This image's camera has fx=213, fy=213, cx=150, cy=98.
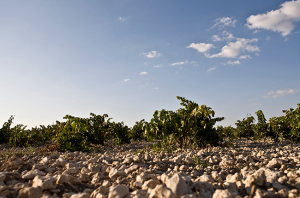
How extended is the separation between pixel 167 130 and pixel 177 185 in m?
4.04

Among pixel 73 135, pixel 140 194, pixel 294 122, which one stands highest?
pixel 294 122

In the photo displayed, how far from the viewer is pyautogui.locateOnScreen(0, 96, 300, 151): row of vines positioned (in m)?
6.02

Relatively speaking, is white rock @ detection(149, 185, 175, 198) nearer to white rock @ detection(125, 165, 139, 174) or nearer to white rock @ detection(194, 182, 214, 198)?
white rock @ detection(194, 182, 214, 198)

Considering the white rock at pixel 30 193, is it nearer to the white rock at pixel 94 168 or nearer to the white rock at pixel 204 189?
the white rock at pixel 94 168

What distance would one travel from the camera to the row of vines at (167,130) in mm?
6020

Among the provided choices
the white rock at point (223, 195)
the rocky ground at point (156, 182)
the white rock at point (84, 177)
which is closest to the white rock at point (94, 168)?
the rocky ground at point (156, 182)

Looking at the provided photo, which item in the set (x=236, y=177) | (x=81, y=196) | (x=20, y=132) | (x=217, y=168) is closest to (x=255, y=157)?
(x=217, y=168)

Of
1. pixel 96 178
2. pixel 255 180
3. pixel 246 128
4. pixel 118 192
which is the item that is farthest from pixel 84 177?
pixel 246 128

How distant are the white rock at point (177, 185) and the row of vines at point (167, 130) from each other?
344 centimetres

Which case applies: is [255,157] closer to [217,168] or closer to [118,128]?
[217,168]

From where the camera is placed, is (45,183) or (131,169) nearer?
(45,183)

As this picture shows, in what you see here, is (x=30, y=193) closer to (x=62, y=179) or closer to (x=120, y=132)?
(x=62, y=179)

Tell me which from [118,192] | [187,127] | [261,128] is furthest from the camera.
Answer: [261,128]

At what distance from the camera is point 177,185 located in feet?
6.94
